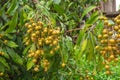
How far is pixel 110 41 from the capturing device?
5.38 feet

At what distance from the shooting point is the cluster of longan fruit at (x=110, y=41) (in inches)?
64.6

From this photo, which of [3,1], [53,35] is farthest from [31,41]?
[3,1]

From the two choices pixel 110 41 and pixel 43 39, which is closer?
pixel 110 41

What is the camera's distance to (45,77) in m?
2.96

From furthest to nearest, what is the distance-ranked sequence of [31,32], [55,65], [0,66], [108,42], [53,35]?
1. [0,66]
2. [55,65]
3. [31,32]
4. [53,35]
5. [108,42]

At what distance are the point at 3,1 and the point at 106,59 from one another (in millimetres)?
A: 1361

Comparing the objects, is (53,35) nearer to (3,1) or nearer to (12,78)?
(3,1)

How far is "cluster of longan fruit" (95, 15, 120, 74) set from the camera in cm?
164

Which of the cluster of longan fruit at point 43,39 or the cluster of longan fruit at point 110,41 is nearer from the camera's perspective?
the cluster of longan fruit at point 110,41

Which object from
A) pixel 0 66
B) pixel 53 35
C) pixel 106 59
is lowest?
pixel 0 66

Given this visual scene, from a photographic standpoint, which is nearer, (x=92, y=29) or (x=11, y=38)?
(x=92, y=29)

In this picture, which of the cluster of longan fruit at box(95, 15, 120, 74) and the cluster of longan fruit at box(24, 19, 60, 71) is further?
the cluster of longan fruit at box(24, 19, 60, 71)

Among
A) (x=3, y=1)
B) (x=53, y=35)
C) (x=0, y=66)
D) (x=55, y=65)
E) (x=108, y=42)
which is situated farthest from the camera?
(x=3, y=1)

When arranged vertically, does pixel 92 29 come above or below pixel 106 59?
above
